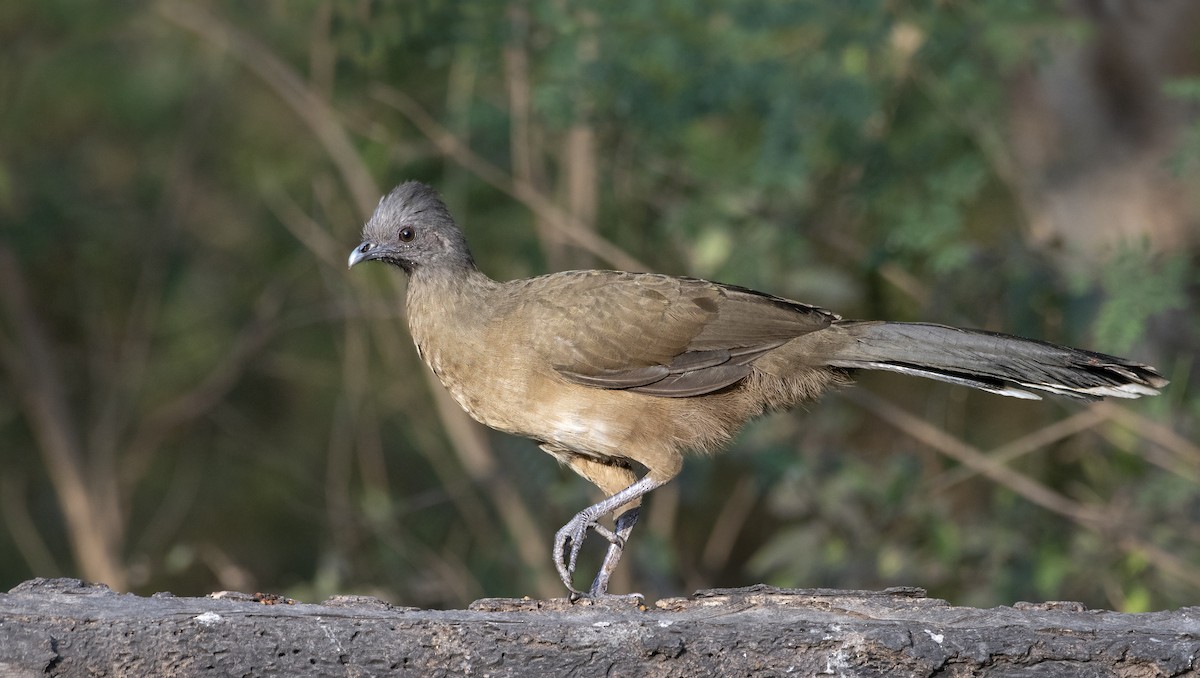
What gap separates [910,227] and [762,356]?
150cm

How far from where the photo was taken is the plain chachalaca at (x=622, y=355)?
13.1ft

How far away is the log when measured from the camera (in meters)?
2.76

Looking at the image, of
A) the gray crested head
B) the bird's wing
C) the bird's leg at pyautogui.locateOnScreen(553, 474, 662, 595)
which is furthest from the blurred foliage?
the bird's leg at pyautogui.locateOnScreen(553, 474, 662, 595)

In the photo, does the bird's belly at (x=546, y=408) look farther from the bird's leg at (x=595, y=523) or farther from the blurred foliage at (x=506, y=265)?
the blurred foliage at (x=506, y=265)

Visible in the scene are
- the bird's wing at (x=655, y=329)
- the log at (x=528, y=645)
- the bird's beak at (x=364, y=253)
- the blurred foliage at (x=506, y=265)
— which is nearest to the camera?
the log at (x=528, y=645)

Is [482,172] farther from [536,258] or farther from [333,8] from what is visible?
[333,8]

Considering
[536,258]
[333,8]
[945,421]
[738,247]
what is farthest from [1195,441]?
[333,8]

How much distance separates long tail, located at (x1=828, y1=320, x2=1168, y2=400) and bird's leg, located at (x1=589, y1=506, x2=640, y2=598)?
0.88m

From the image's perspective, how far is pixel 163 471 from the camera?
9.09m

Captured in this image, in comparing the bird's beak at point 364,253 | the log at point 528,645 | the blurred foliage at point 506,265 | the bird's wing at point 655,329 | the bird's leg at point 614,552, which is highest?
the blurred foliage at point 506,265

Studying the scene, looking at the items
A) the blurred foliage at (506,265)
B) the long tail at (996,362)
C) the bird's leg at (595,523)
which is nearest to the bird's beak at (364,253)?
the bird's leg at (595,523)

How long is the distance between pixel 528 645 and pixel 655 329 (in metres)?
1.59

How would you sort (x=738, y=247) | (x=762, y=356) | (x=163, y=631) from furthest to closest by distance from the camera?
(x=738, y=247)
(x=762, y=356)
(x=163, y=631)

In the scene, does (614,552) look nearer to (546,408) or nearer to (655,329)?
(546,408)
